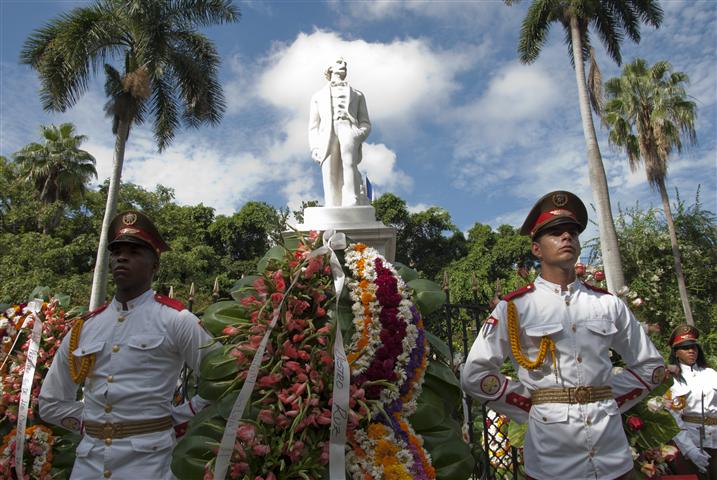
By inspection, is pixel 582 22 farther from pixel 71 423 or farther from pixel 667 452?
pixel 71 423

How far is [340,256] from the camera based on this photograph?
275 centimetres

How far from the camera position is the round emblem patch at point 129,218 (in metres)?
2.85

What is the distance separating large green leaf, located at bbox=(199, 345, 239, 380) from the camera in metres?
2.43

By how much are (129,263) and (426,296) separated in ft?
5.29

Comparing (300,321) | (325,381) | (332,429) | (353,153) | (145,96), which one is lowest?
(332,429)

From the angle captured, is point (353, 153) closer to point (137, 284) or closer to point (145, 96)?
point (137, 284)

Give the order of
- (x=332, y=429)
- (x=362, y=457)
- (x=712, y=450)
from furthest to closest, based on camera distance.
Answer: (x=712, y=450) < (x=362, y=457) < (x=332, y=429)

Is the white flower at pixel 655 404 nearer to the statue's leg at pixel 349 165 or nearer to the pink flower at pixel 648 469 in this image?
the pink flower at pixel 648 469

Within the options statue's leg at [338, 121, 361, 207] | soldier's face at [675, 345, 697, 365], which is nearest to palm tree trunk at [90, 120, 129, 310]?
statue's leg at [338, 121, 361, 207]

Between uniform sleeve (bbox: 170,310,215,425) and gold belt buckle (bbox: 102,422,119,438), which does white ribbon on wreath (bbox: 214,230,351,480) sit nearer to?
uniform sleeve (bbox: 170,310,215,425)

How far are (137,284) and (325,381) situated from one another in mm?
1278

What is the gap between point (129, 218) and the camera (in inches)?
113

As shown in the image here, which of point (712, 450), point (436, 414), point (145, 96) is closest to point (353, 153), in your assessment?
point (436, 414)

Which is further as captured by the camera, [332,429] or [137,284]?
[137,284]
